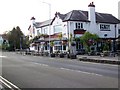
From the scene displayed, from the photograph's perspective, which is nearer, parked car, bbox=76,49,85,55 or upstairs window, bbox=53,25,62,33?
parked car, bbox=76,49,85,55

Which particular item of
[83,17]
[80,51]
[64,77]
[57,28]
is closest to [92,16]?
[83,17]

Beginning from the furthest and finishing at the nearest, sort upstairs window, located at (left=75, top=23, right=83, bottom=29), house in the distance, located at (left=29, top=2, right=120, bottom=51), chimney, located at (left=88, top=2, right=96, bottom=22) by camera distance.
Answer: chimney, located at (left=88, top=2, right=96, bottom=22) → upstairs window, located at (left=75, top=23, right=83, bottom=29) → house in the distance, located at (left=29, top=2, right=120, bottom=51)

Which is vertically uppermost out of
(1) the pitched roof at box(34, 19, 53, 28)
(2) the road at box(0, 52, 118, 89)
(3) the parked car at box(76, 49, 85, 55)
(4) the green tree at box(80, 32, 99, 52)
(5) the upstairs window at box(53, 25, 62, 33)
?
(1) the pitched roof at box(34, 19, 53, 28)

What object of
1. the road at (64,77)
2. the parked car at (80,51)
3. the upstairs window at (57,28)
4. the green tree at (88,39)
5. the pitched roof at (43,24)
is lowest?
the road at (64,77)

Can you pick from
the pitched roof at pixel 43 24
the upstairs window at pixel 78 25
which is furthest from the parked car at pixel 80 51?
the pitched roof at pixel 43 24

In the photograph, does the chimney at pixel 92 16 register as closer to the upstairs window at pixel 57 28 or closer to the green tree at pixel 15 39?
the upstairs window at pixel 57 28

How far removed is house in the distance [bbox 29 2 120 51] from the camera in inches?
2360

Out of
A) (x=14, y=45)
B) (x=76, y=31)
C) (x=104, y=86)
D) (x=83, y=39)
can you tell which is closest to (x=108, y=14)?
(x=76, y=31)

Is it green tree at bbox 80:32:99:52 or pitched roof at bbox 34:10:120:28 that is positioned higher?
pitched roof at bbox 34:10:120:28

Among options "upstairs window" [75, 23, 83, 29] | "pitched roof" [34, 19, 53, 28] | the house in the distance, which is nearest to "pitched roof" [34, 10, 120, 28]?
the house in the distance

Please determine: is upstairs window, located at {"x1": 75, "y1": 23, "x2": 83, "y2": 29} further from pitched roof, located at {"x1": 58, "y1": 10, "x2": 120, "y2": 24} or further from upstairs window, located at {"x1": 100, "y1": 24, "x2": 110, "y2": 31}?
upstairs window, located at {"x1": 100, "y1": 24, "x2": 110, "y2": 31}

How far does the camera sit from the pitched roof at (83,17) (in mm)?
60397

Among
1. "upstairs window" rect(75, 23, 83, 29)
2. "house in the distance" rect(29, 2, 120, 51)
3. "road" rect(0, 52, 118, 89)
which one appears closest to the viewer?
"road" rect(0, 52, 118, 89)

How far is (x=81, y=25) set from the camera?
60.9 metres
